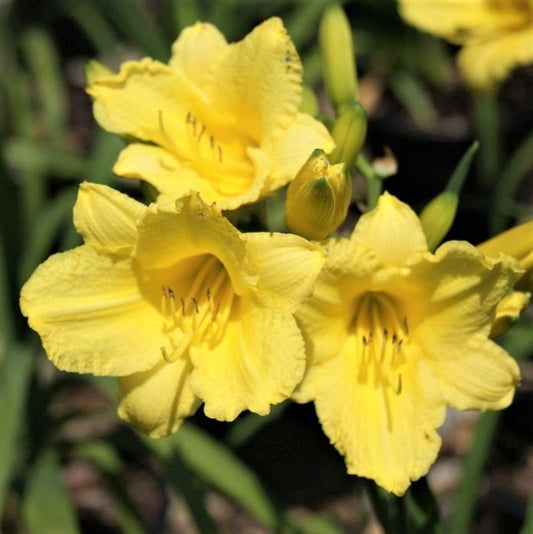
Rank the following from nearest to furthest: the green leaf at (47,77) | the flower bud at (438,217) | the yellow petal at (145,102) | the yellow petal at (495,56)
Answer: the flower bud at (438,217), the yellow petal at (145,102), the yellow petal at (495,56), the green leaf at (47,77)

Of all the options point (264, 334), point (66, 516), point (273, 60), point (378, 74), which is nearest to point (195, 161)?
point (273, 60)

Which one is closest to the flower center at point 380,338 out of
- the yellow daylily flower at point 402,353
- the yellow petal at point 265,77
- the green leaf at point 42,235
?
the yellow daylily flower at point 402,353

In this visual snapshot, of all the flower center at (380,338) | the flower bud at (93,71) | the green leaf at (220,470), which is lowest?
the green leaf at (220,470)

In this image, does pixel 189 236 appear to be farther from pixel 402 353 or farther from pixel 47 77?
pixel 47 77

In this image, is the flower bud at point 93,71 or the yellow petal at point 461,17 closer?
the flower bud at point 93,71

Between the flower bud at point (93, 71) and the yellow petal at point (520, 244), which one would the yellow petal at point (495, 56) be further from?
the flower bud at point (93, 71)

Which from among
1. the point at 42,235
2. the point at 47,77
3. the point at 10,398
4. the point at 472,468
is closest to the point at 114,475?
the point at 10,398

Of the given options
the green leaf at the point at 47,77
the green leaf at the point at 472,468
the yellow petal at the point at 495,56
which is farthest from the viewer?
the green leaf at the point at 47,77
